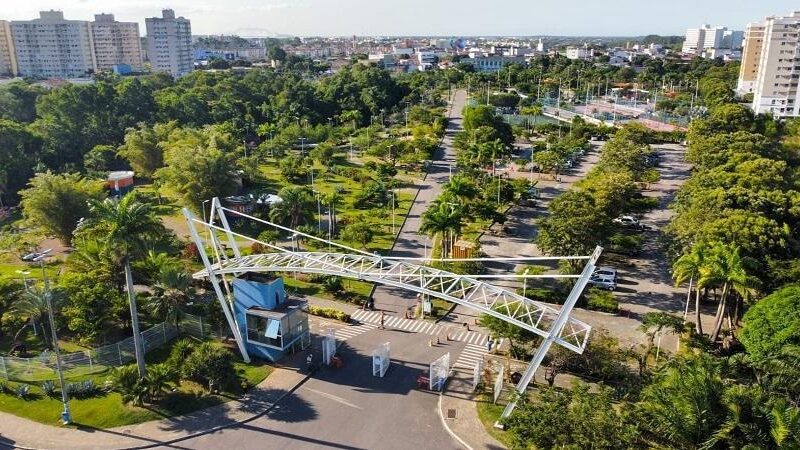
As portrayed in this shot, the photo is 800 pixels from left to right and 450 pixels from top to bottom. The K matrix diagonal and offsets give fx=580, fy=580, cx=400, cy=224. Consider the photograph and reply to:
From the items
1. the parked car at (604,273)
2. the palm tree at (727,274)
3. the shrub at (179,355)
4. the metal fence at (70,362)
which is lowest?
the metal fence at (70,362)

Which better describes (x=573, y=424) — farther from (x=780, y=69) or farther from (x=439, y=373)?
(x=780, y=69)

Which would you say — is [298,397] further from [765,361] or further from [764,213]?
[764,213]

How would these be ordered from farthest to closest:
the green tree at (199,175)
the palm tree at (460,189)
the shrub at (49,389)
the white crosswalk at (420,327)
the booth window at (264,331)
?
the green tree at (199,175) → the palm tree at (460,189) → the white crosswalk at (420,327) → the booth window at (264,331) → the shrub at (49,389)

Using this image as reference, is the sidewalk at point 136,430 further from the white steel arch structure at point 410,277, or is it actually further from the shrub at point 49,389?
the white steel arch structure at point 410,277

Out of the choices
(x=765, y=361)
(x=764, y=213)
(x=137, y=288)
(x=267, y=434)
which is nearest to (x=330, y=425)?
(x=267, y=434)

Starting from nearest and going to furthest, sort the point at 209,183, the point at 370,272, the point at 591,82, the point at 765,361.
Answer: the point at 765,361
the point at 370,272
the point at 209,183
the point at 591,82

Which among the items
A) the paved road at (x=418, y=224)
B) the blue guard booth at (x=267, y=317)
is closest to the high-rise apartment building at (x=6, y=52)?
the paved road at (x=418, y=224)

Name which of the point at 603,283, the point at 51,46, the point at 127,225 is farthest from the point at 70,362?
the point at 51,46
